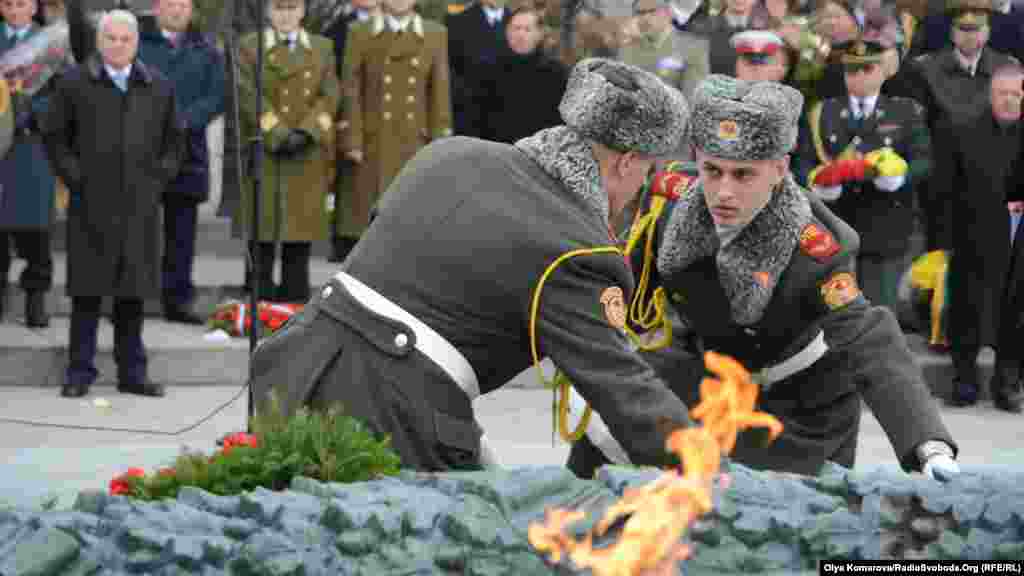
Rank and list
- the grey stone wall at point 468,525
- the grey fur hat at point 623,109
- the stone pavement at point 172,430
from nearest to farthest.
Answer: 1. the grey stone wall at point 468,525
2. the grey fur hat at point 623,109
3. the stone pavement at point 172,430

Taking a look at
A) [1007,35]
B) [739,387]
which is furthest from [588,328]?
[1007,35]

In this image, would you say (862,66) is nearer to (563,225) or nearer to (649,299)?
(649,299)

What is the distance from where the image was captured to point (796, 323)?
5785 millimetres

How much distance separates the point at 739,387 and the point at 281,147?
8.49 meters

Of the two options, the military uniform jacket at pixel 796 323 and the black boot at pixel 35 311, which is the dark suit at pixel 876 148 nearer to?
the black boot at pixel 35 311

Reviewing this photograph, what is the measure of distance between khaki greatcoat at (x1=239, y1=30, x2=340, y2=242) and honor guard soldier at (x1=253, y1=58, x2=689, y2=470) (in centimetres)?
702

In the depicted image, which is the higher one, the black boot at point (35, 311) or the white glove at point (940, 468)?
the white glove at point (940, 468)

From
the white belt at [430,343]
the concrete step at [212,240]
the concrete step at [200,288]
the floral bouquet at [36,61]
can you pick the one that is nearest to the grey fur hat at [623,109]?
the white belt at [430,343]

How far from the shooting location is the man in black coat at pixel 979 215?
1136 cm

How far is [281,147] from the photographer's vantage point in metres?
12.1

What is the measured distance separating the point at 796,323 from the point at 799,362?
195mm

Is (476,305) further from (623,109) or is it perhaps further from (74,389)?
(74,389)

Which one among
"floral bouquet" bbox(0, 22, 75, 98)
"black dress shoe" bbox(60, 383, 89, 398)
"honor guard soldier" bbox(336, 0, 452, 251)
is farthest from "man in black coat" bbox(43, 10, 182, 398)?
"honor guard soldier" bbox(336, 0, 452, 251)

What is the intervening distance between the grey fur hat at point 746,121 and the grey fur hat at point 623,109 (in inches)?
19.4
